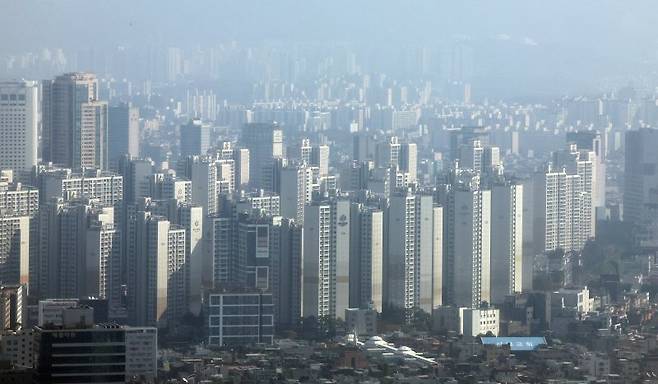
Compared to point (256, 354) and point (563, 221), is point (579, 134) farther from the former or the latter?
point (256, 354)

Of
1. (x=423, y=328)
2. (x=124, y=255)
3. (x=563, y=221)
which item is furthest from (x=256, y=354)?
(x=563, y=221)

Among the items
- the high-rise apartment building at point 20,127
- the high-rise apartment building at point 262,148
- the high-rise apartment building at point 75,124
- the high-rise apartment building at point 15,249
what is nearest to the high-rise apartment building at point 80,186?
the high-rise apartment building at point 20,127

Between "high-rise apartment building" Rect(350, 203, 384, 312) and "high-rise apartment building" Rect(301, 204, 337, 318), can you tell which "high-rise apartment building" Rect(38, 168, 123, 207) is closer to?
"high-rise apartment building" Rect(301, 204, 337, 318)

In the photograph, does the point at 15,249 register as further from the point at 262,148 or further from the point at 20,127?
the point at 262,148

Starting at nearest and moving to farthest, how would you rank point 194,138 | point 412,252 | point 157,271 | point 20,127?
point 157,271
point 412,252
point 20,127
point 194,138

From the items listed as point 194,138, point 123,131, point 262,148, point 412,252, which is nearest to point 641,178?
point 412,252

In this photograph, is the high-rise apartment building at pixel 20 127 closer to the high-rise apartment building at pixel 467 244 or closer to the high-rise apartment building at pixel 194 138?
the high-rise apartment building at pixel 194 138

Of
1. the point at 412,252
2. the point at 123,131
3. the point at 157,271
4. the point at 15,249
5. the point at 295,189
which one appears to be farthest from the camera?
the point at 123,131
